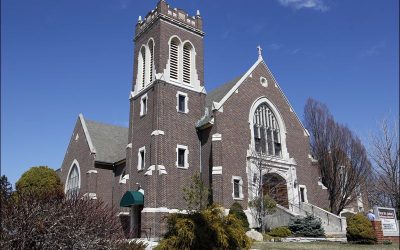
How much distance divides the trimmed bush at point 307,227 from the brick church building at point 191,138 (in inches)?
93.6

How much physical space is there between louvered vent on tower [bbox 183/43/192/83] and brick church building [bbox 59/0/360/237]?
3.1 inches

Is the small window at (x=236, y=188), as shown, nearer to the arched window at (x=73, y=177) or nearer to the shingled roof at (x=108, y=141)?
the shingled roof at (x=108, y=141)

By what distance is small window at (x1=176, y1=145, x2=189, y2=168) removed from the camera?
91.5 feet

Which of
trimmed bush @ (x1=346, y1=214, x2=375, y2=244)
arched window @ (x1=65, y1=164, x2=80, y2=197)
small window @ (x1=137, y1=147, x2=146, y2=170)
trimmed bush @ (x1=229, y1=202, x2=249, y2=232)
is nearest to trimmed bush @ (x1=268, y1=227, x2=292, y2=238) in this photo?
trimmed bush @ (x1=229, y1=202, x2=249, y2=232)

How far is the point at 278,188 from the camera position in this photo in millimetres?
30078

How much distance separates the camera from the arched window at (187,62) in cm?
3068

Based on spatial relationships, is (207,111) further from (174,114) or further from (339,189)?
(339,189)

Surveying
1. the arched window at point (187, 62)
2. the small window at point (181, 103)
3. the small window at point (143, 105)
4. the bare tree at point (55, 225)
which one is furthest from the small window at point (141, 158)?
the bare tree at point (55, 225)

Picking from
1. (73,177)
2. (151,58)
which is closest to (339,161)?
(151,58)

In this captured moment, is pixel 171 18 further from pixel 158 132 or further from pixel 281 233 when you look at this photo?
pixel 281 233

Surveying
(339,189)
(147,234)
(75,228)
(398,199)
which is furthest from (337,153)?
(75,228)

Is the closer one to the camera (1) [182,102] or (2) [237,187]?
(2) [237,187]

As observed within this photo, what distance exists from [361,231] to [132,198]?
555 inches

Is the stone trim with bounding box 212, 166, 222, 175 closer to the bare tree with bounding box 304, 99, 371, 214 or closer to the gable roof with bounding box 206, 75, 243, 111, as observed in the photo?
the gable roof with bounding box 206, 75, 243, 111
